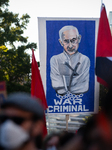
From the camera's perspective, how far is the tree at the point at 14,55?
43.3 feet

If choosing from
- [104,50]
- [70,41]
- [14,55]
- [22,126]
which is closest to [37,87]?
[104,50]

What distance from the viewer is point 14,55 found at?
43.9ft

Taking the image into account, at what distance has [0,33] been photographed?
42.8 feet

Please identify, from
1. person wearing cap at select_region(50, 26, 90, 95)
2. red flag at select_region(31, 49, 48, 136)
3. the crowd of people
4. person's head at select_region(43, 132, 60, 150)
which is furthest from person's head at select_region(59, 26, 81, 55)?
the crowd of people

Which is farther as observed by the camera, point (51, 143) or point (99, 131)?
point (51, 143)

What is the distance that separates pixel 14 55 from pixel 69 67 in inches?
282

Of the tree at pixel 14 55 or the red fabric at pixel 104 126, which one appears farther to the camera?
the tree at pixel 14 55

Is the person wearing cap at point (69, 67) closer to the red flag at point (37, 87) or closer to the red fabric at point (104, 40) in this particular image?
the red flag at point (37, 87)

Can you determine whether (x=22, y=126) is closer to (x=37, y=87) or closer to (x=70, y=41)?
(x=37, y=87)

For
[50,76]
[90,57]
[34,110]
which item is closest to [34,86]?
[50,76]

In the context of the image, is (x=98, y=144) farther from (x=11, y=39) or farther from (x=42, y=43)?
(x=11, y=39)

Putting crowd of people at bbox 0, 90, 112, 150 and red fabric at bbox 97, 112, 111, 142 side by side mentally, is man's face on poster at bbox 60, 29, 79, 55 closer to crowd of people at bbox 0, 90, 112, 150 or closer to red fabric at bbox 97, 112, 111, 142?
crowd of people at bbox 0, 90, 112, 150

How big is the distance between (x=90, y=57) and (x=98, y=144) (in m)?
5.96

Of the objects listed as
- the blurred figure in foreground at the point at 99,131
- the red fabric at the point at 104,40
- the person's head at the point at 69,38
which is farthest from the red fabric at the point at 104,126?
the person's head at the point at 69,38
